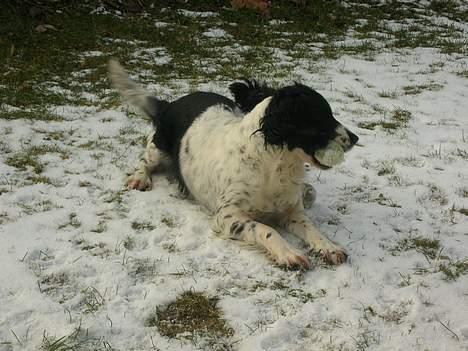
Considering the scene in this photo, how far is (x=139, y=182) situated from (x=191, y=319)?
6.55 feet

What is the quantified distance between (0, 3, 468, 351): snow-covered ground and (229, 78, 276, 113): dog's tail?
93cm

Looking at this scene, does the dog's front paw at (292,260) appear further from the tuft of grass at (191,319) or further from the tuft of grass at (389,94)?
the tuft of grass at (389,94)

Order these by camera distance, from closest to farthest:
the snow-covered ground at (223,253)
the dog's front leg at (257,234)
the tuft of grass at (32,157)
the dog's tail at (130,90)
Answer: the snow-covered ground at (223,253) < the dog's front leg at (257,234) < the tuft of grass at (32,157) < the dog's tail at (130,90)

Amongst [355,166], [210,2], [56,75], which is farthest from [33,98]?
[210,2]

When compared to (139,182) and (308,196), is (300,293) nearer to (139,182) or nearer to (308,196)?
(308,196)

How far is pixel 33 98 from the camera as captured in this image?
696cm

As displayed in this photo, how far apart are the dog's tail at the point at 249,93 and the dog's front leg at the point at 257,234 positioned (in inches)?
38.0

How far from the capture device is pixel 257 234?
3961mm

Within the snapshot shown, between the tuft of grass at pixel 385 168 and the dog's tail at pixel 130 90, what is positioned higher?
the dog's tail at pixel 130 90

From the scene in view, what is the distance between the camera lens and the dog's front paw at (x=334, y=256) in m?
3.79

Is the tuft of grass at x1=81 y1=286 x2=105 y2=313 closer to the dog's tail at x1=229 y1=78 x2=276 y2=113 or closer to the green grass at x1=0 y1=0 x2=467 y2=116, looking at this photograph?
the dog's tail at x1=229 y1=78 x2=276 y2=113

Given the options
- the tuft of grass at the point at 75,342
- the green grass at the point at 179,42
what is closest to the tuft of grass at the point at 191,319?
the tuft of grass at the point at 75,342

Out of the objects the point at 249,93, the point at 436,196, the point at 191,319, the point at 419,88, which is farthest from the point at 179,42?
the point at 191,319

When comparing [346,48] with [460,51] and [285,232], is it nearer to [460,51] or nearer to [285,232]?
[460,51]
